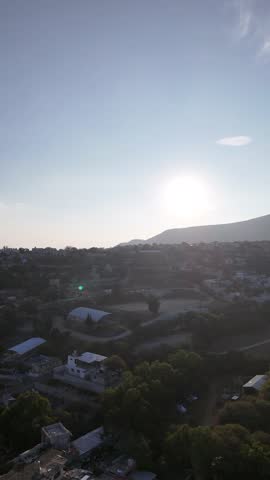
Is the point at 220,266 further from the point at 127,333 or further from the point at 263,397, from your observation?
the point at 263,397

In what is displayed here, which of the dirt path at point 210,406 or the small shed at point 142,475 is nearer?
the small shed at point 142,475

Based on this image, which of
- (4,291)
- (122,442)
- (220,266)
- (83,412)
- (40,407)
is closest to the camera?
(122,442)

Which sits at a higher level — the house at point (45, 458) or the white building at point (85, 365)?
the white building at point (85, 365)

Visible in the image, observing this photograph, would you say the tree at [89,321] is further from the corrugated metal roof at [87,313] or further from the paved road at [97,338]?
the paved road at [97,338]

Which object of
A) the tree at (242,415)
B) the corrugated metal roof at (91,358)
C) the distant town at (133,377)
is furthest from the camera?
the corrugated metal roof at (91,358)

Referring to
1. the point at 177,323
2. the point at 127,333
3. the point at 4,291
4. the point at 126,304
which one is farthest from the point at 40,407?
the point at 4,291

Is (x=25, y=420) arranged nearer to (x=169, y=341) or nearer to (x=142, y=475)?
(x=142, y=475)

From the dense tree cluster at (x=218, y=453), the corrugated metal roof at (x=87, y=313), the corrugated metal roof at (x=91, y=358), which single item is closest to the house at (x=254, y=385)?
the dense tree cluster at (x=218, y=453)

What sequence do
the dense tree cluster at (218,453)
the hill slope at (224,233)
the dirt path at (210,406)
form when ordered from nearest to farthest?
the dense tree cluster at (218,453) → the dirt path at (210,406) → the hill slope at (224,233)
